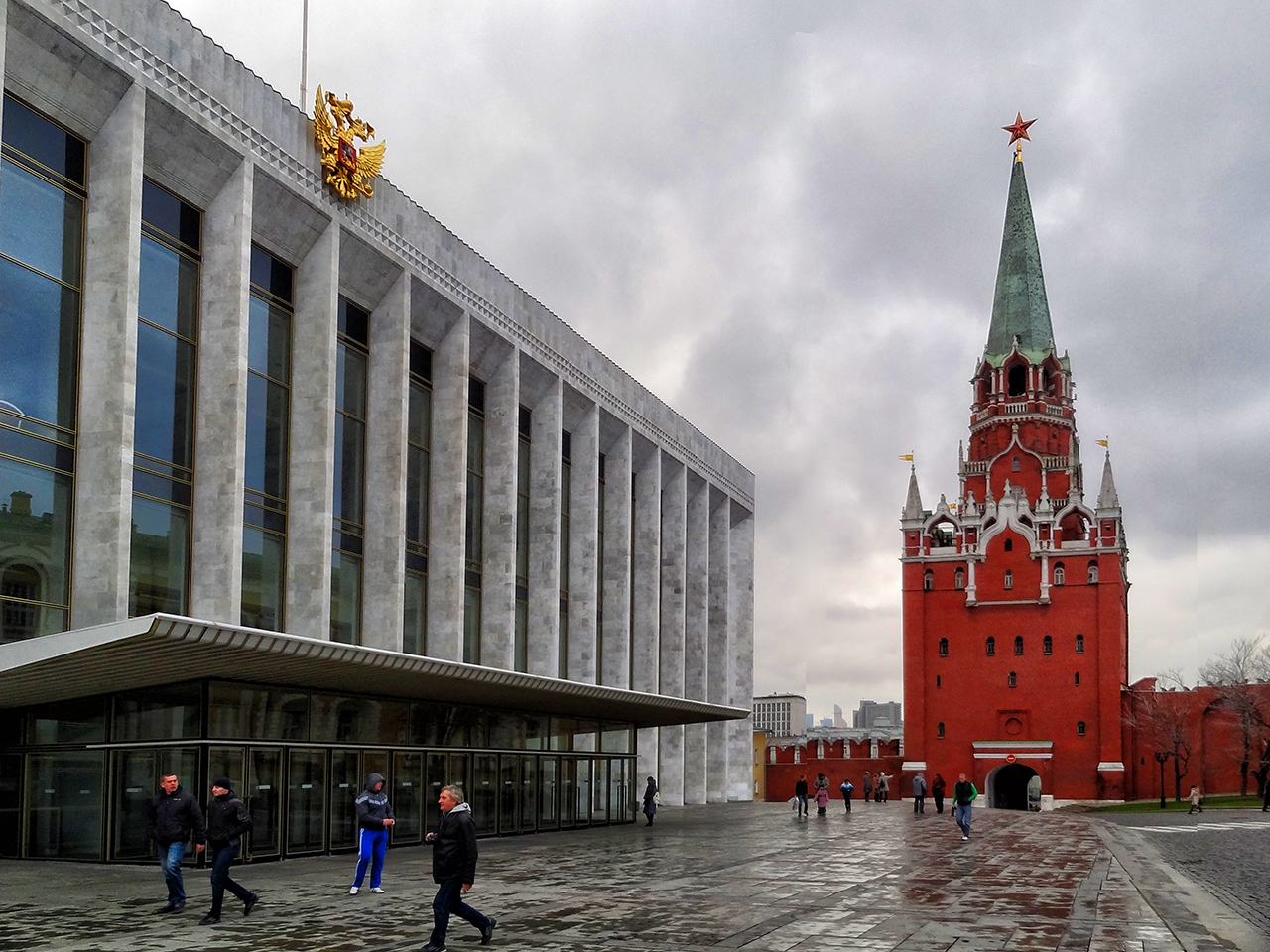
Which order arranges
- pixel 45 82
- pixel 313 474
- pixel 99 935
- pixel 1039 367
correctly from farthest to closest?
pixel 1039 367, pixel 313 474, pixel 45 82, pixel 99 935

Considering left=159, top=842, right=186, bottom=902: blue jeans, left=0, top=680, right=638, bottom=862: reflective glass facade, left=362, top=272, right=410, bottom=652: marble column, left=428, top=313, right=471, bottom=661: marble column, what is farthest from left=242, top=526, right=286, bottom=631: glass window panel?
left=159, top=842, right=186, bottom=902: blue jeans

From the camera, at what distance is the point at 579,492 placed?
44.8 meters

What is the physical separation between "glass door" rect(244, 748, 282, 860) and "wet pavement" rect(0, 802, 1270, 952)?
1.91 feet

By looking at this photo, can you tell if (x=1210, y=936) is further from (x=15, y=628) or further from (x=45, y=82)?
(x=45, y=82)

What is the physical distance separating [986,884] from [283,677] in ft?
41.2

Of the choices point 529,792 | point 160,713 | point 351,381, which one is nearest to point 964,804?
point 529,792

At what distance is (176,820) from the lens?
51.2ft

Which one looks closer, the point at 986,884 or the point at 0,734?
the point at 986,884

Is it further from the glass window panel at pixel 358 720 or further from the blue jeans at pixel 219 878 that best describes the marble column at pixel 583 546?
the blue jeans at pixel 219 878

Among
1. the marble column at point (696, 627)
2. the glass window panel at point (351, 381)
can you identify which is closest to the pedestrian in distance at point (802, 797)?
the marble column at point (696, 627)

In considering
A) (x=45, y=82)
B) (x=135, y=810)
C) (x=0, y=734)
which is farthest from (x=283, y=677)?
(x=45, y=82)

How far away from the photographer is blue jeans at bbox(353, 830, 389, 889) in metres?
17.5

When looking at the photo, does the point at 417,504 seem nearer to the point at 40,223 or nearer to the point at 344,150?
the point at 344,150

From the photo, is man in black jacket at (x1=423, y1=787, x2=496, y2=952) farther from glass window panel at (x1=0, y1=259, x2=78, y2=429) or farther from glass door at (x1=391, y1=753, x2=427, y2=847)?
glass door at (x1=391, y1=753, x2=427, y2=847)
